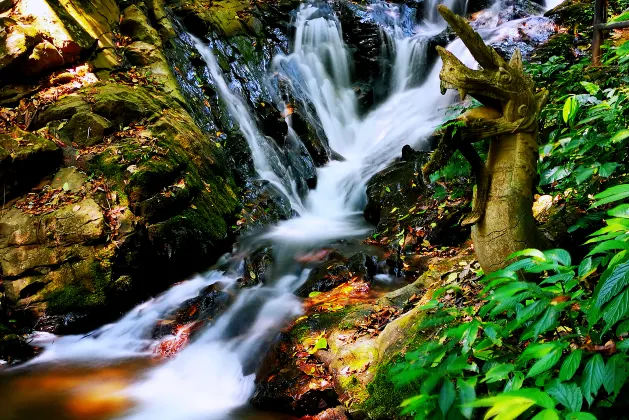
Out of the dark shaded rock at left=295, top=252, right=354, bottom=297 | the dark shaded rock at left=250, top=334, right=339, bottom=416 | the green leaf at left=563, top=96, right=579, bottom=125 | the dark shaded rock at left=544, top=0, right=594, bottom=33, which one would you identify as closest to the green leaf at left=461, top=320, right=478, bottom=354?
the green leaf at left=563, top=96, right=579, bottom=125

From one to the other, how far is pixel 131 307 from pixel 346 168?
7.42 meters

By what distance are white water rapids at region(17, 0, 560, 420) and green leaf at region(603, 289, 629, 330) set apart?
11.5 feet

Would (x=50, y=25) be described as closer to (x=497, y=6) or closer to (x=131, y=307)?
(x=131, y=307)

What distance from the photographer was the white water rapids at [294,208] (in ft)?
14.1

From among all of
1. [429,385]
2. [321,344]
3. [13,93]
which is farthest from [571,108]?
[13,93]

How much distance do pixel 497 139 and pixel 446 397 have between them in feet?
5.99

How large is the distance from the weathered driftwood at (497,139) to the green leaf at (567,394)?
1.43m

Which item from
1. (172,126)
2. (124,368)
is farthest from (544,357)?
(172,126)

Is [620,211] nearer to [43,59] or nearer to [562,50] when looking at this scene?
[43,59]

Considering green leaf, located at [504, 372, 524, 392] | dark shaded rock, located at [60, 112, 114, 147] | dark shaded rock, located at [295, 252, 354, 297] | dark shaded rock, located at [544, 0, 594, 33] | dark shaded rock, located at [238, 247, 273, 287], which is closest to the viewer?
green leaf, located at [504, 372, 524, 392]

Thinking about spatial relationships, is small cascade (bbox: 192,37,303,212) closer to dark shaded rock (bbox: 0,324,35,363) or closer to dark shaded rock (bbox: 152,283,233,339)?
dark shaded rock (bbox: 152,283,233,339)

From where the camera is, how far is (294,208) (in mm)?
9742


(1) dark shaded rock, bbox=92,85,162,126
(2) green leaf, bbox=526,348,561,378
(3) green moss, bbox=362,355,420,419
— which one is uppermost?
(1) dark shaded rock, bbox=92,85,162,126

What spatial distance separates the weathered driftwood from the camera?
245cm
